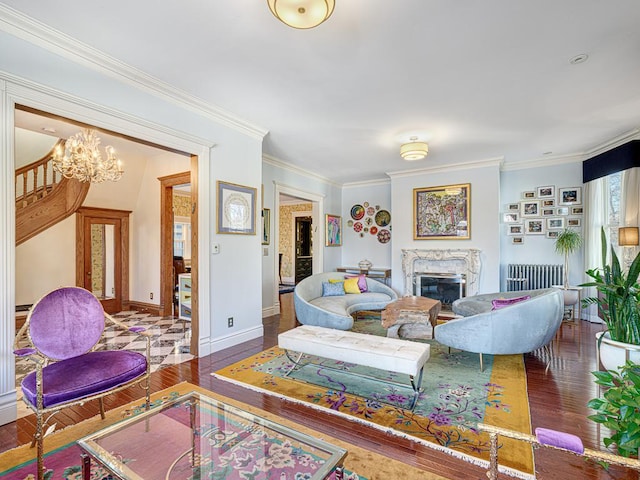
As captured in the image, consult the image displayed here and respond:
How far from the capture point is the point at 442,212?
6.20 metres

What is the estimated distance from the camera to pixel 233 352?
12.4ft

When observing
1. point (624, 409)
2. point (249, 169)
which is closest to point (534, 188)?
point (249, 169)

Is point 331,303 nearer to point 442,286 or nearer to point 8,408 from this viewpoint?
point 442,286

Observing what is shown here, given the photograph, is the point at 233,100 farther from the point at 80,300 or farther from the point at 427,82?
the point at 80,300

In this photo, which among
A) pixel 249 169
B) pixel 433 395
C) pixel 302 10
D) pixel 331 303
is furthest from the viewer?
pixel 331 303

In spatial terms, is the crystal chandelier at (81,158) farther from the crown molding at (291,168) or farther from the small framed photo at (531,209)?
the small framed photo at (531,209)

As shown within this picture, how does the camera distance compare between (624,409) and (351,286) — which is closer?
(624,409)

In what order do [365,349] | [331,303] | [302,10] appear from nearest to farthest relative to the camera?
1. [302,10]
2. [365,349]
3. [331,303]

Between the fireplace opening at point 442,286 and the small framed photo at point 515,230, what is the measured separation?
1276 millimetres

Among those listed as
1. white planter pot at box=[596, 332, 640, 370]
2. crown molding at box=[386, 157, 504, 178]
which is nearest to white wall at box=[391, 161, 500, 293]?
crown molding at box=[386, 157, 504, 178]

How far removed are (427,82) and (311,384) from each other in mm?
3097

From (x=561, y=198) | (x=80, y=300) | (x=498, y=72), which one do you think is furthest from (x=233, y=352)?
(x=561, y=198)

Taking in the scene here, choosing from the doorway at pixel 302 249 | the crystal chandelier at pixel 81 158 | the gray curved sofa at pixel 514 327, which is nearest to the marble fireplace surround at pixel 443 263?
the gray curved sofa at pixel 514 327

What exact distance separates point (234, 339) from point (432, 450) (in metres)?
2.71
